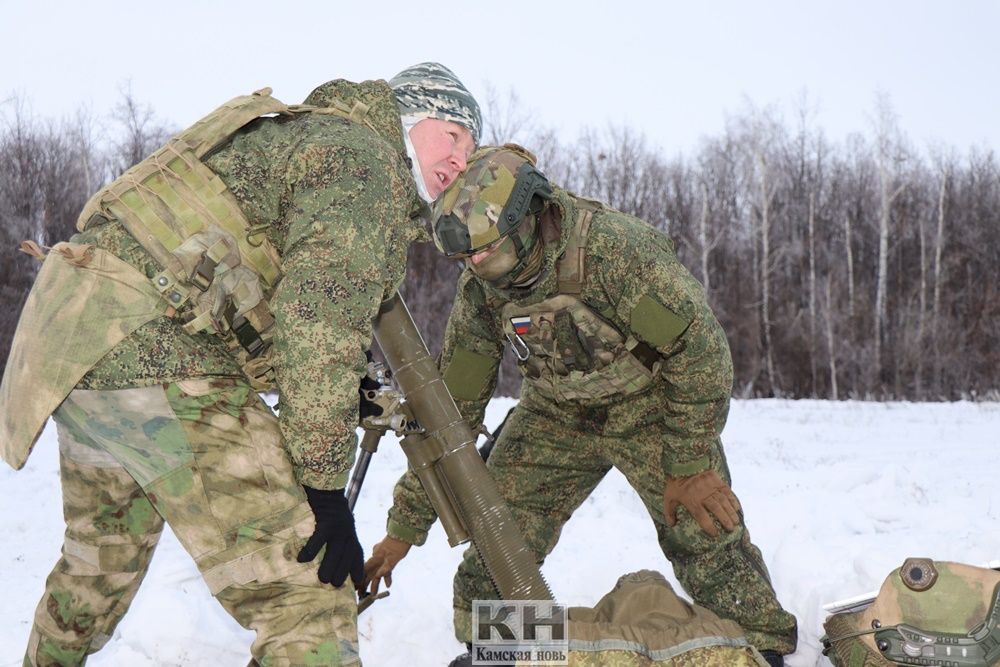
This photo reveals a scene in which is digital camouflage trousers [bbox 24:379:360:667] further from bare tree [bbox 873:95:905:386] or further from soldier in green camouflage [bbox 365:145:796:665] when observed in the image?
bare tree [bbox 873:95:905:386]

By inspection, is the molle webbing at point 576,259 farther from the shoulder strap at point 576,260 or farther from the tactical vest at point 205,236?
the tactical vest at point 205,236

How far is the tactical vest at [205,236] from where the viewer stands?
2.29 meters

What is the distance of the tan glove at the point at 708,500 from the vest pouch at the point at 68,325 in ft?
6.46

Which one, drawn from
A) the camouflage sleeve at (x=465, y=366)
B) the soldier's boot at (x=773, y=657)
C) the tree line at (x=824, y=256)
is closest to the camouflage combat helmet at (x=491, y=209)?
the camouflage sleeve at (x=465, y=366)

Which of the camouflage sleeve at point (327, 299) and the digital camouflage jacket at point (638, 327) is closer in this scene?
the camouflage sleeve at point (327, 299)

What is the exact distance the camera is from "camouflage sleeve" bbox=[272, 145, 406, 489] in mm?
2150

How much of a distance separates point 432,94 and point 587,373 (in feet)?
3.95

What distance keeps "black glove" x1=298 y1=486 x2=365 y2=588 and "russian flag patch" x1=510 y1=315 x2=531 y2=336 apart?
1.28 m

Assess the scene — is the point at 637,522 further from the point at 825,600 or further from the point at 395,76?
the point at 395,76

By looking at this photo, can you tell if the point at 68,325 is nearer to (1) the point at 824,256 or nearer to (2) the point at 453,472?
(2) the point at 453,472

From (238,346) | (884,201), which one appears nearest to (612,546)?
(238,346)

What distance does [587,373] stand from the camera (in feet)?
11.2

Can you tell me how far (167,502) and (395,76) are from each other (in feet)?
4.98

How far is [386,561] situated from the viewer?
351 centimetres
